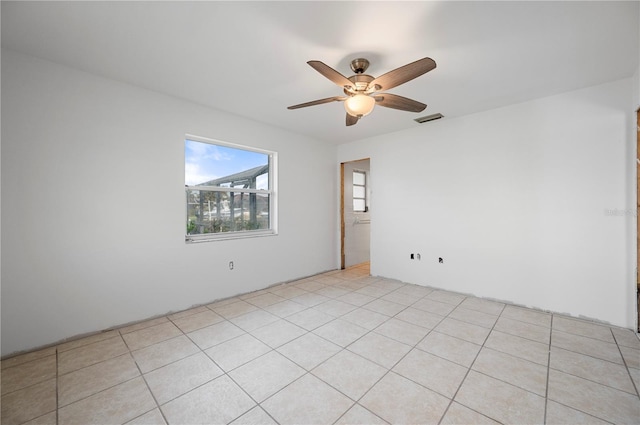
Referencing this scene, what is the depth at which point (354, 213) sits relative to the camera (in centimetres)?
570

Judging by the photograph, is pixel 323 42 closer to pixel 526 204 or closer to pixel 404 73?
pixel 404 73

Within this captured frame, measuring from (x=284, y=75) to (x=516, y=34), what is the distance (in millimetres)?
1984

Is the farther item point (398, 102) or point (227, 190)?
point (227, 190)

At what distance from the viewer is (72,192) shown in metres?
2.44

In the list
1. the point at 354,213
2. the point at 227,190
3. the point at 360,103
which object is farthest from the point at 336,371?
the point at 354,213

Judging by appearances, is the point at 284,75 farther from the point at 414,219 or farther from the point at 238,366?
the point at 414,219

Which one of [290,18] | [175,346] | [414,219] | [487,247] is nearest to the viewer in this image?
[290,18]

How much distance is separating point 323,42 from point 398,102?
88cm

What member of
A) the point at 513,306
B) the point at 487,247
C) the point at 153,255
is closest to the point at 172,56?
the point at 153,255

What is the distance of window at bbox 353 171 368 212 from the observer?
19.2ft

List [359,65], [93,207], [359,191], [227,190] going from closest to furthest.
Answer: [359,65], [93,207], [227,190], [359,191]

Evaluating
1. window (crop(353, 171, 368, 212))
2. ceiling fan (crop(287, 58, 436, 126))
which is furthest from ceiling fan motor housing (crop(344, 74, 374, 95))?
window (crop(353, 171, 368, 212))

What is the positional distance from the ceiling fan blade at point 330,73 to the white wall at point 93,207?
208 cm

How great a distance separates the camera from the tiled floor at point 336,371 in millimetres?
1586
